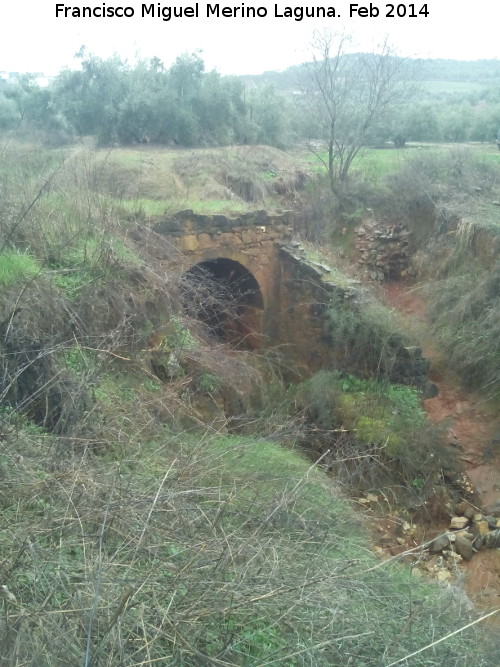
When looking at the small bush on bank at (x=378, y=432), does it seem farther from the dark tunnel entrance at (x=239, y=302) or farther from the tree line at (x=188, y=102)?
the tree line at (x=188, y=102)

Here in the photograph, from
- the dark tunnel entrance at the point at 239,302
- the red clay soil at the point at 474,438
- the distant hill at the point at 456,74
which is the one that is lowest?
the red clay soil at the point at 474,438

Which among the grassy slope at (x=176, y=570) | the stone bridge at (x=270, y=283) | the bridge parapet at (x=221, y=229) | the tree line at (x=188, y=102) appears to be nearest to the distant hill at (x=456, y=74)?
the tree line at (x=188, y=102)

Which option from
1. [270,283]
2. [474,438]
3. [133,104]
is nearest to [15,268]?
[270,283]

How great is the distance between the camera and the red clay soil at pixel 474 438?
6992 millimetres

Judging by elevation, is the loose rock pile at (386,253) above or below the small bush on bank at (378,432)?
above

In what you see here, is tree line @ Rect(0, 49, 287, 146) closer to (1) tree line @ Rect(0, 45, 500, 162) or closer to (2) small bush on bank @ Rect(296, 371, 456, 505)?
(1) tree line @ Rect(0, 45, 500, 162)

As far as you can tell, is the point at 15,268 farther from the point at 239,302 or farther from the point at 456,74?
the point at 456,74

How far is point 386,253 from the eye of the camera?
1476 cm

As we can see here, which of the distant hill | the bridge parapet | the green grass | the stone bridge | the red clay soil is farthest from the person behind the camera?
the distant hill

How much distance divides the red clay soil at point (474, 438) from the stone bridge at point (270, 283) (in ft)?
2.03

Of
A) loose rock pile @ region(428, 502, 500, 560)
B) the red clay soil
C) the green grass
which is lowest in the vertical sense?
loose rock pile @ region(428, 502, 500, 560)

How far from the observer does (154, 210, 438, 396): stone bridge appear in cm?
1014

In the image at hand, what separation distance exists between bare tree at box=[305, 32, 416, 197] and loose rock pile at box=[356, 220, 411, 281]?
198 cm

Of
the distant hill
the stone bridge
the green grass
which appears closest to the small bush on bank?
the stone bridge
